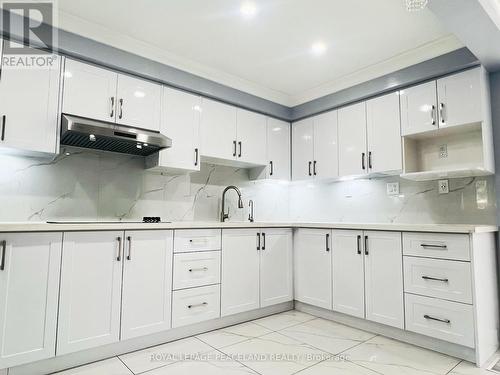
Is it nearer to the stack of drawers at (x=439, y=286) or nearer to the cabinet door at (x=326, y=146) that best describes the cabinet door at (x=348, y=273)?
the stack of drawers at (x=439, y=286)

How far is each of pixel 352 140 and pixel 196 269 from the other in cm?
202

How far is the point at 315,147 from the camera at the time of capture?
3527 millimetres

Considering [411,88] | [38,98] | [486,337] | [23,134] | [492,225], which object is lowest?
[486,337]

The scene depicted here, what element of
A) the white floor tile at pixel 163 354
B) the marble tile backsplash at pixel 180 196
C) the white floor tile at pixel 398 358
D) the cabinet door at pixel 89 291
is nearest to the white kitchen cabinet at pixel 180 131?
the marble tile backsplash at pixel 180 196

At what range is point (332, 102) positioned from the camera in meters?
3.34

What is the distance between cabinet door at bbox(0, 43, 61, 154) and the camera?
2.06 metres

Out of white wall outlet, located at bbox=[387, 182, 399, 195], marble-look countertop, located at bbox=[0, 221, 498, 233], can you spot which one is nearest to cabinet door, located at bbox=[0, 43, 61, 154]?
marble-look countertop, located at bbox=[0, 221, 498, 233]

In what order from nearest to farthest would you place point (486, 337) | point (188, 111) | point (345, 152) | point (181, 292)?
1. point (486, 337)
2. point (181, 292)
3. point (188, 111)
4. point (345, 152)

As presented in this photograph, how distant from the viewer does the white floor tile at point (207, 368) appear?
186 cm

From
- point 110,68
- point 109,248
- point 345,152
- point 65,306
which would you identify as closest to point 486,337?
point 345,152

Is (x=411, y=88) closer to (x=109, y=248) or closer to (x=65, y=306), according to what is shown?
(x=109, y=248)

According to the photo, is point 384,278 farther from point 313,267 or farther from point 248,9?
point 248,9

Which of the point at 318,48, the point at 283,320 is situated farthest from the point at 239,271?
the point at 318,48

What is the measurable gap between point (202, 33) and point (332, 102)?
1.59m
